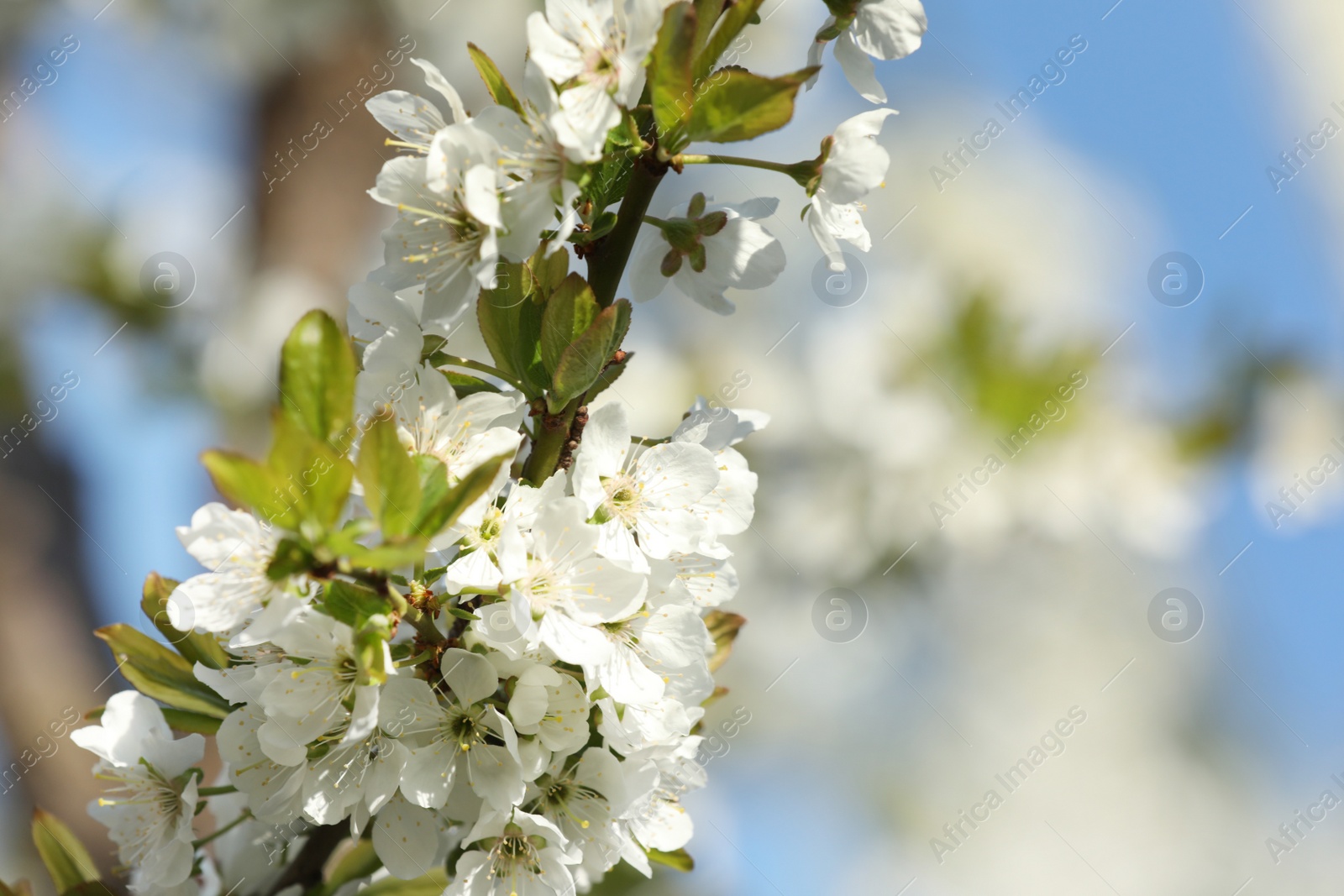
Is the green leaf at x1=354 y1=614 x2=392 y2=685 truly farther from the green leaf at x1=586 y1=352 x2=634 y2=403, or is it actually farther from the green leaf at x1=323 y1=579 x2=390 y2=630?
the green leaf at x1=586 y1=352 x2=634 y2=403

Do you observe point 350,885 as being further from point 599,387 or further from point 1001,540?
point 1001,540

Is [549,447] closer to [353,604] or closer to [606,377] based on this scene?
[606,377]

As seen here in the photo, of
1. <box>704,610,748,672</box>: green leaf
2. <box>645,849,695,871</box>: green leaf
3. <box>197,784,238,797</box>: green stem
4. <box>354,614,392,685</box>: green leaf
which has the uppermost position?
<box>354,614,392,685</box>: green leaf

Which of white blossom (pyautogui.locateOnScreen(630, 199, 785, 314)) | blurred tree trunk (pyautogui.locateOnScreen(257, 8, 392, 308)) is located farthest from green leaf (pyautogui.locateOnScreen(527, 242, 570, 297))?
blurred tree trunk (pyautogui.locateOnScreen(257, 8, 392, 308))

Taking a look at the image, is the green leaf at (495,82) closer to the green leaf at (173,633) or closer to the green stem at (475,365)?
the green stem at (475,365)

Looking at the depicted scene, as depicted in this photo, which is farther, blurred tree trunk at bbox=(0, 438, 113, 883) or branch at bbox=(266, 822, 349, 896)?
blurred tree trunk at bbox=(0, 438, 113, 883)

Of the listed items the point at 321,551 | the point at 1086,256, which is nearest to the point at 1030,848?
the point at 1086,256

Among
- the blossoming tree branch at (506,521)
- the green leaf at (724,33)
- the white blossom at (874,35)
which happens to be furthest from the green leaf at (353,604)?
the white blossom at (874,35)
